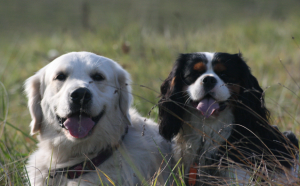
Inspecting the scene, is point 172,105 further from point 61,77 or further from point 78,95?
point 61,77

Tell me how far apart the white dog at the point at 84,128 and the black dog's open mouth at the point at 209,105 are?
0.53m

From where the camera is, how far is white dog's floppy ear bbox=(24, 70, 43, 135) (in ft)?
11.6

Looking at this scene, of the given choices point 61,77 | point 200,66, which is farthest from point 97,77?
point 200,66

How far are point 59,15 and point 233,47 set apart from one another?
15.0m

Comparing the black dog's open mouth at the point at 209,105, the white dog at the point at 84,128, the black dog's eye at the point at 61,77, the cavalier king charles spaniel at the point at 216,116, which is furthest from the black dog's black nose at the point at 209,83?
the black dog's eye at the point at 61,77

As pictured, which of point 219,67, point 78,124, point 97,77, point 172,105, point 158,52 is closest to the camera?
point 78,124

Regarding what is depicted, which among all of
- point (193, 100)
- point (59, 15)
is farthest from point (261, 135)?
point (59, 15)

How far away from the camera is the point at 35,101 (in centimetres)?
358

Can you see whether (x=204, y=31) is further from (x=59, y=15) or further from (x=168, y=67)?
(x=59, y=15)

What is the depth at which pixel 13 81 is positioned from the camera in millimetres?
7238

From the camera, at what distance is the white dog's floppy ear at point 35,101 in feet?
11.6

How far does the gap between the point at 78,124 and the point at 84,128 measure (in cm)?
6

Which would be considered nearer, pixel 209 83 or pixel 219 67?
pixel 209 83

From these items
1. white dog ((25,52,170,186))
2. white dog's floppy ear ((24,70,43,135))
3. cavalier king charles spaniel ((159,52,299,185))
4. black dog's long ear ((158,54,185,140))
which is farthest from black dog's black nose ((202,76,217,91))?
white dog's floppy ear ((24,70,43,135))
